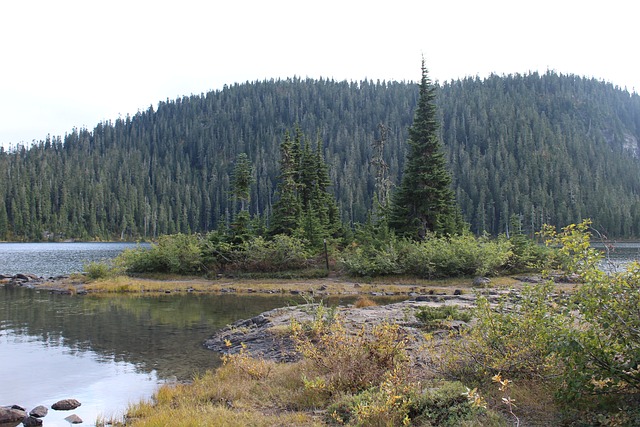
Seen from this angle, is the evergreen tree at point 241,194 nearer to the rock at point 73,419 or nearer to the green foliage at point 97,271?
the green foliage at point 97,271

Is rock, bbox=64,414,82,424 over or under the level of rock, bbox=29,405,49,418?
under

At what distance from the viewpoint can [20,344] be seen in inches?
723

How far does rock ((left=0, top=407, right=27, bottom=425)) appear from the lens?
1041 cm

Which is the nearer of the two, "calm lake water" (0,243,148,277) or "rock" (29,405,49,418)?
"rock" (29,405,49,418)

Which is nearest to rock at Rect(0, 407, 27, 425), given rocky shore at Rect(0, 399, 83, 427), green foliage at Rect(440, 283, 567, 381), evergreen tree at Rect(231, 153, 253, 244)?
rocky shore at Rect(0, 399, 83, 427)

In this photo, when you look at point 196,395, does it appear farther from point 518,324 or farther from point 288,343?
point 518,324

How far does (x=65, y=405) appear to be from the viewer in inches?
452

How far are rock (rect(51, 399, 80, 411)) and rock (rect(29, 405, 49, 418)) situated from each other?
1.09 feet

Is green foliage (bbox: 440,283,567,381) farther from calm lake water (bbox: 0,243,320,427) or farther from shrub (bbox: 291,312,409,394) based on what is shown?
calm lake water (bbox: 0,243,320,427)

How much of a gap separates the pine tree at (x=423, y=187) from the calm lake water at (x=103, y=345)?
45.5 ft

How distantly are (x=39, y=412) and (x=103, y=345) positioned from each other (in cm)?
761

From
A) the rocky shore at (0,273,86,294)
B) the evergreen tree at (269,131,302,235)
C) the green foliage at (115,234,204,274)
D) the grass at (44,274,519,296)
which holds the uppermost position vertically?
the evergreen tree at (269,131,302,235)

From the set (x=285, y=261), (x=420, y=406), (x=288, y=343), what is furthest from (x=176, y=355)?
(x=285, y=261)

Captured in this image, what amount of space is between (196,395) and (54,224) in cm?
15557
